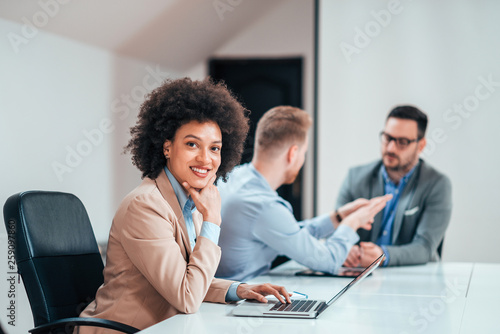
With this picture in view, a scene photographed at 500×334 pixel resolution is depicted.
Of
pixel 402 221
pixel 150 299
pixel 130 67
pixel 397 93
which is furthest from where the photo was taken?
pixel 130 67

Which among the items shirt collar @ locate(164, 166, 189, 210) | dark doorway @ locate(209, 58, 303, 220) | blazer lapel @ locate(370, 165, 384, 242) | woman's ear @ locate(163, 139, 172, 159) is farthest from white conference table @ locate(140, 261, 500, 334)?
dark doorway @ locate(209, 58, 303, 220)

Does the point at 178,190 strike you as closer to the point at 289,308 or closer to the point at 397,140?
the point at 289,308

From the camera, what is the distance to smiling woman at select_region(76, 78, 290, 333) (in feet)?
5.41

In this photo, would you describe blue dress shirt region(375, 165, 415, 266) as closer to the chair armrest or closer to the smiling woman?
the smiling woman

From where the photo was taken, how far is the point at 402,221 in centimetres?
332

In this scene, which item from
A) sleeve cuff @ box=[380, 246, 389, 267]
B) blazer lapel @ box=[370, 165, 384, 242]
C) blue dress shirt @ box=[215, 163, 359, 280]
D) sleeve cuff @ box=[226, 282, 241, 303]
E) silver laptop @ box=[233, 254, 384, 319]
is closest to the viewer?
silver laptop @ box=[233, 254, 384, 319]

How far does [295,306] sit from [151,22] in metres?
3.27

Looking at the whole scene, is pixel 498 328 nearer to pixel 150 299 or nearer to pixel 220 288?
pixel 220 288

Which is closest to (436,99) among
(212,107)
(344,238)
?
(344,238)

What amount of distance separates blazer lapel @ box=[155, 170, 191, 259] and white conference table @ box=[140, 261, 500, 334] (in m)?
0.21

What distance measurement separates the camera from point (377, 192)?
11.6ft

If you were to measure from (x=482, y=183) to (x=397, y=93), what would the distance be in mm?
811

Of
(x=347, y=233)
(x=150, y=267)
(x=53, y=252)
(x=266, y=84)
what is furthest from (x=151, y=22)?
(x=150, y=267)

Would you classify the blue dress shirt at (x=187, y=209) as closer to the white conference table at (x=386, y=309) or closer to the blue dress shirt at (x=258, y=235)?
the white conference table at (x=386, y=309)
